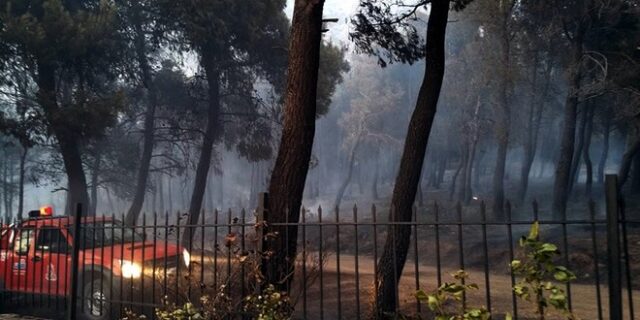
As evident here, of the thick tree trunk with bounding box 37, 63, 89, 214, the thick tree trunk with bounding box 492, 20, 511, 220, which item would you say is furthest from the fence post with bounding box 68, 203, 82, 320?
the thick tree trunk with bounding box 492, 20, 511, 220

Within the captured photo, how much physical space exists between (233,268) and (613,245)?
155 inches

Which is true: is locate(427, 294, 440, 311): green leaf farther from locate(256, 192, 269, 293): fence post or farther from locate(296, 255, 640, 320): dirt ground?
locate(296, 255, 640, 320): dirt ground

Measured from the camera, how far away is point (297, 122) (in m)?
6.11

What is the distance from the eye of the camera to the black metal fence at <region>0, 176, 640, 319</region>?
4.57 m

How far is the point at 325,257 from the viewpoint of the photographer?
5504mm

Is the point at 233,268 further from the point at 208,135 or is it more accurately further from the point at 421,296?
the point at 208,135

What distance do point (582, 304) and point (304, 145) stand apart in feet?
27.0

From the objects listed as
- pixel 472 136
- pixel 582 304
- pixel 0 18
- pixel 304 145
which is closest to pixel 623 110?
pixel 582 304

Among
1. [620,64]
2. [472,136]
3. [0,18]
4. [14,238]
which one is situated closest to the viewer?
[14,238]

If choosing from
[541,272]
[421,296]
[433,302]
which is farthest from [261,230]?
[541,272]

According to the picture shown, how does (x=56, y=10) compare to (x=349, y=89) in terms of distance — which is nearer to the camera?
(x=56, y=10)

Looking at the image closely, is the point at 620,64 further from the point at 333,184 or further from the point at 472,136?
the point at 333,184

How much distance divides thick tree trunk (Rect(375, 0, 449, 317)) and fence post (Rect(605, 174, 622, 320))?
143 inches

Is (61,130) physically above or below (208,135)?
below
